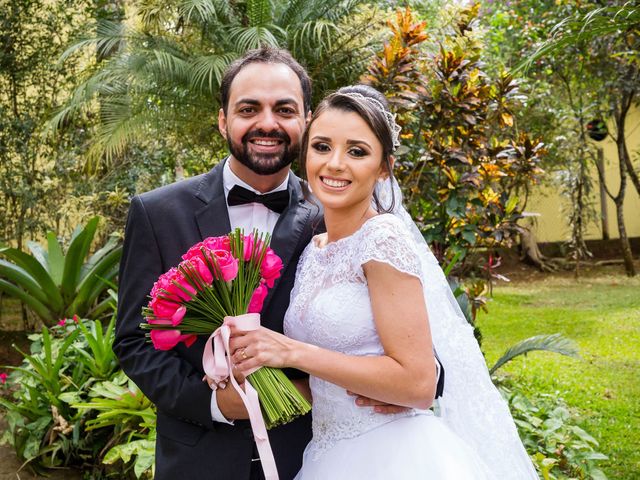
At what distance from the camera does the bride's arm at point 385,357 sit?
1.94 metres

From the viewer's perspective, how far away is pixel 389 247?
6.69 feet

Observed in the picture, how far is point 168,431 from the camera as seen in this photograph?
2.32 metres

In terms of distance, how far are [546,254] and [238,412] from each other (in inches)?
595

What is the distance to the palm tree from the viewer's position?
318 inches

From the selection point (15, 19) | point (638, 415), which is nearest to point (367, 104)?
point (638, 415)

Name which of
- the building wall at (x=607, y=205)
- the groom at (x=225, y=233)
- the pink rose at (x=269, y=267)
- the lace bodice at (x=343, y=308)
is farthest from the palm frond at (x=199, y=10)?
the building wall at (x=607, y=205)

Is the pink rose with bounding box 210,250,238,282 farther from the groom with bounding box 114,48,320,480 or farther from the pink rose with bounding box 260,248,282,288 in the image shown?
the groom with bounding box 114,48,320,480

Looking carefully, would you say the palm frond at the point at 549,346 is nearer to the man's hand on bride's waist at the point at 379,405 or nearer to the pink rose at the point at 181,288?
the man's hand on bride's waist at the point at 379,405

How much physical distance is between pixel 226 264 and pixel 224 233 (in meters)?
0.53

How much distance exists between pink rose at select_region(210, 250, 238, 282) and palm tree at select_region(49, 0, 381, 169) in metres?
6.18

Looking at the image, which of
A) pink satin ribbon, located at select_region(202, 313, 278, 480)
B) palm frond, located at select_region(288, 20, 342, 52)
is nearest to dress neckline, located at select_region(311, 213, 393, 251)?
pink satin ribbon, located at select_region(202, 313, 278, 480)

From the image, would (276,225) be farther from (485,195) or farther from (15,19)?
(15,19)

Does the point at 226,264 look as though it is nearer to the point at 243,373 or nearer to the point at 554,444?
the point at 243,373

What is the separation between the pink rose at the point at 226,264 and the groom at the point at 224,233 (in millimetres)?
397
